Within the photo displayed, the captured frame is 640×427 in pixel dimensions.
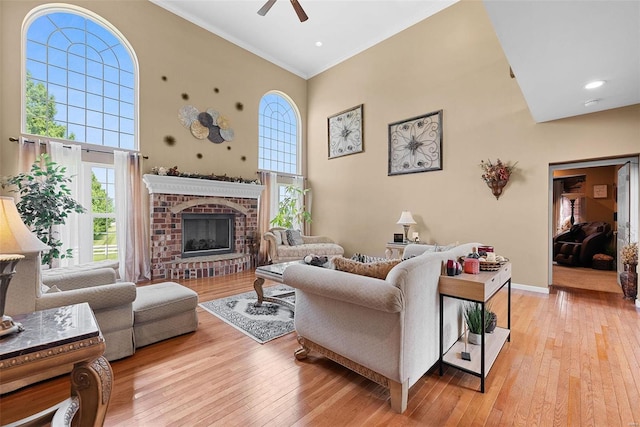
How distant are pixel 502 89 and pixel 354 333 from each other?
14.5 ft

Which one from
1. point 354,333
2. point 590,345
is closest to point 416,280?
point 354,333

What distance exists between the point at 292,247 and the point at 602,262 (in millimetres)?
5979

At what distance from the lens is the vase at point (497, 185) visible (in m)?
4.09

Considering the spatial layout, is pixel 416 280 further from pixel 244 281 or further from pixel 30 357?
pixel 244 281

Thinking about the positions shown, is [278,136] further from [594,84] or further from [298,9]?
[594,84]

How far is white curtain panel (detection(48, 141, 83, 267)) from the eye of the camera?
3.68 meters

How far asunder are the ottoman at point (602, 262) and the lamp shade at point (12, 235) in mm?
7712

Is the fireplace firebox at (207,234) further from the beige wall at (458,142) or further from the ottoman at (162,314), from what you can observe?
the ottoman at (162,314)

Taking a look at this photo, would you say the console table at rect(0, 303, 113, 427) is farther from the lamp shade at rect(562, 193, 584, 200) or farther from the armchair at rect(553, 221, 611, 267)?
the lamp shade at rect(562, 193, 584, 200)

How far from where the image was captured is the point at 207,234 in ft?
17.9

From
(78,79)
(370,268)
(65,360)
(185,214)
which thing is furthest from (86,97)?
(370,268)

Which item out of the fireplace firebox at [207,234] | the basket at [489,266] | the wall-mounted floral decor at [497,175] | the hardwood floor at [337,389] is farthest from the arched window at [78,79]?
the wall-mounted floral decor at [497,175]

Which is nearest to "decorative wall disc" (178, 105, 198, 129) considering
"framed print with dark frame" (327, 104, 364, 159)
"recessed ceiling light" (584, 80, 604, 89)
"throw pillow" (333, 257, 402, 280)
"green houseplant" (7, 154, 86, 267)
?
"green houseplant" (7, 154, 86, 267)

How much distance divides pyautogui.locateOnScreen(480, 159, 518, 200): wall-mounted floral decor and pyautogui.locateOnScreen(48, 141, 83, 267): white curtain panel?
6.07 m
